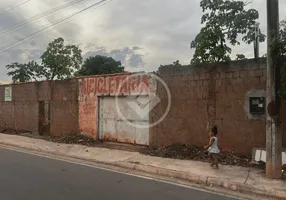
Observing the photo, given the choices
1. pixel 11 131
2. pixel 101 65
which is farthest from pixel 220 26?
pixel 101 65

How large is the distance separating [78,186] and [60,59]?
23709 millimetres

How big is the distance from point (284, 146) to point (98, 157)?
5788mm

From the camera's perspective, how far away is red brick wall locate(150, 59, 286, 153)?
9945 millimetres

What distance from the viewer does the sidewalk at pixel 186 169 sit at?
730 centimetres

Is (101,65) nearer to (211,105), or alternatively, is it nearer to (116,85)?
(116,85)

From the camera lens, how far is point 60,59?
29438mm

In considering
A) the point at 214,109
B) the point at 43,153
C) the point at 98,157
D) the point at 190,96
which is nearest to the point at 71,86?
the point at 43,153

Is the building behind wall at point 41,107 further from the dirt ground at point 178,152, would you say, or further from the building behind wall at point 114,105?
the dirt ground at point 178,152

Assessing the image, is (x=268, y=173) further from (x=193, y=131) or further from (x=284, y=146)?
(x=193, y=131)

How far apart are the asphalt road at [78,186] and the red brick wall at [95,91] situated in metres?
4.65

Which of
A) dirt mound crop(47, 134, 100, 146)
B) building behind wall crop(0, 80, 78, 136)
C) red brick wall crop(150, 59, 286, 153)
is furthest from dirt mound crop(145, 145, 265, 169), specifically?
building behind wall crop(0, 80, 78, 136)

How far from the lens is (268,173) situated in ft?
26.0

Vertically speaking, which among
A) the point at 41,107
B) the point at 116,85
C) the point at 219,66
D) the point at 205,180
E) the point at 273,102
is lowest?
the point at 205,180

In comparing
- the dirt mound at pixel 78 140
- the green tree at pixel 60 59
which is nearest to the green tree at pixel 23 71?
the green tree at pixel 60 59
